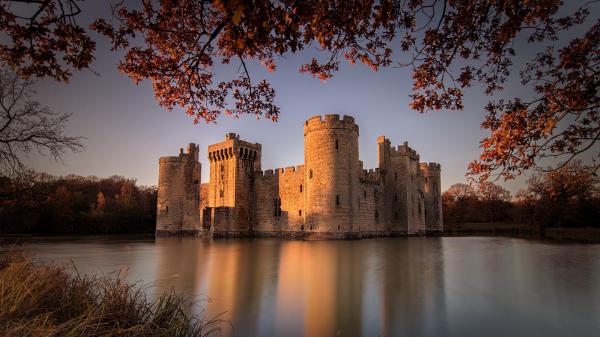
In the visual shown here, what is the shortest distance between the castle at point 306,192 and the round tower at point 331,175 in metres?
0.07

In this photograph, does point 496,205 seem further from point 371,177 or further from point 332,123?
point 332,123

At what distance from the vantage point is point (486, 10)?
12.9 feet

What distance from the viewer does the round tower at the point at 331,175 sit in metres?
22.9

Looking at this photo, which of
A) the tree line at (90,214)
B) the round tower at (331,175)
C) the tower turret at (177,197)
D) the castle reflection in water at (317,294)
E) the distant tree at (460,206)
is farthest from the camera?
the distant tree at (460,206)

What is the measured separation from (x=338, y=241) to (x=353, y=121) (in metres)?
8.41

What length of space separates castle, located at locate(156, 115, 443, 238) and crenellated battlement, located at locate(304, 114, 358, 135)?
0.22ft

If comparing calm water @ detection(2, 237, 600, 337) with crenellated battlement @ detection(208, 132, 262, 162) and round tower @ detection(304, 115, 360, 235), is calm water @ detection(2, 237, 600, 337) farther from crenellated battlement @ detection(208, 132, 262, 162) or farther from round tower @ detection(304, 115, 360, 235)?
crenellated battlement @ detection(208, 132, 262, 162)

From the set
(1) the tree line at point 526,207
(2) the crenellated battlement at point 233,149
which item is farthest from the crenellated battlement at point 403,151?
(2) the crenellated battlement at point 233,149

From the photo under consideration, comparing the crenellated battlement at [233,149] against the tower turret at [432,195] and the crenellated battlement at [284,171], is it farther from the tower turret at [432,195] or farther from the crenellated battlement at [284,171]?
Result: the tower turret at [432,195]

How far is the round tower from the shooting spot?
2289cm

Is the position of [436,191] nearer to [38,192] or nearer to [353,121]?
[353,121]

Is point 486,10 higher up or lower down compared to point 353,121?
lower down

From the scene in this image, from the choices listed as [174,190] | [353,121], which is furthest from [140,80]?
[174,190]

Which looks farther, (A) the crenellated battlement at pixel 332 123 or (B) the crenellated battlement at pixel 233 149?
(B) the crenellated battlement at pixel 233 149
